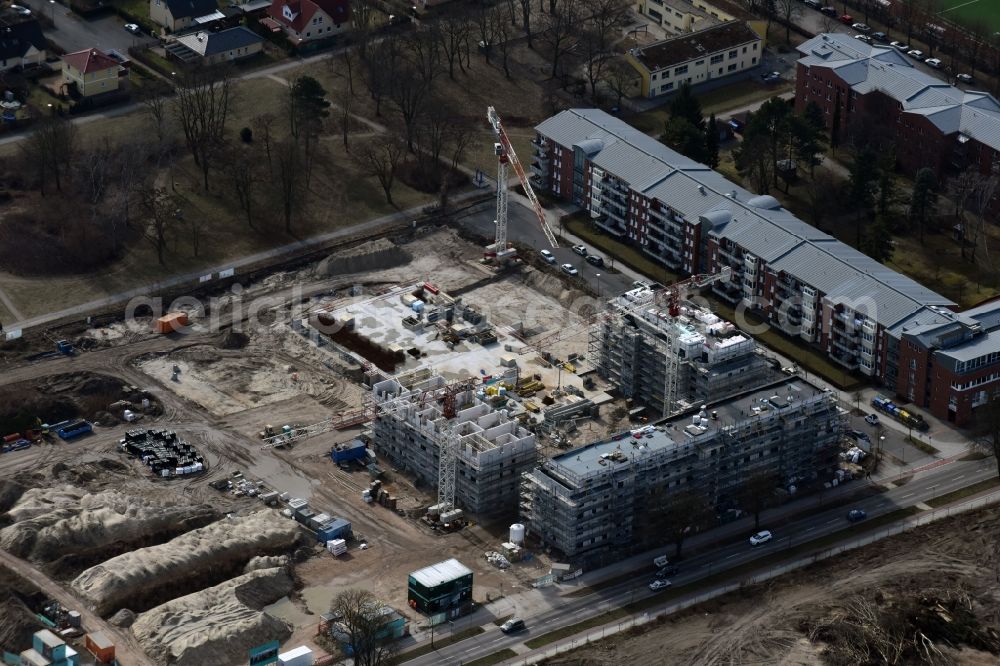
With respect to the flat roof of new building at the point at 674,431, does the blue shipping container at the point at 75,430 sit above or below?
below

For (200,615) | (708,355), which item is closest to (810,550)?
(708,355)

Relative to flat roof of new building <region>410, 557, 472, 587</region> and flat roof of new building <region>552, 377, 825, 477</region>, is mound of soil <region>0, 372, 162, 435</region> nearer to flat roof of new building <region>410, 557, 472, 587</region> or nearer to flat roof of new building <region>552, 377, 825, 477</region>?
flat roof of new building <region>410, 557, 472, 587</region>

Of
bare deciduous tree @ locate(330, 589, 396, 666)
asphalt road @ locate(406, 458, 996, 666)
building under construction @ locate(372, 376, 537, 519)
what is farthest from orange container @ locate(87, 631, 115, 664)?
building under construction @ locate(372, 376, 537, 519)

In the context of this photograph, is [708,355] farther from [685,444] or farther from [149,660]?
[149,660]

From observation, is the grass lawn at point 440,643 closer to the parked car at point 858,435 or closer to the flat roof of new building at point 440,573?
the flat roof of new building at point 440,573

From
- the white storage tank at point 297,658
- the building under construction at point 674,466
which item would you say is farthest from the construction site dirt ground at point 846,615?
the white storage tank at point 297,658

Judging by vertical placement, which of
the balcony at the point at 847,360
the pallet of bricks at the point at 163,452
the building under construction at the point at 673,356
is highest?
the building under construction at the point at 673,356
